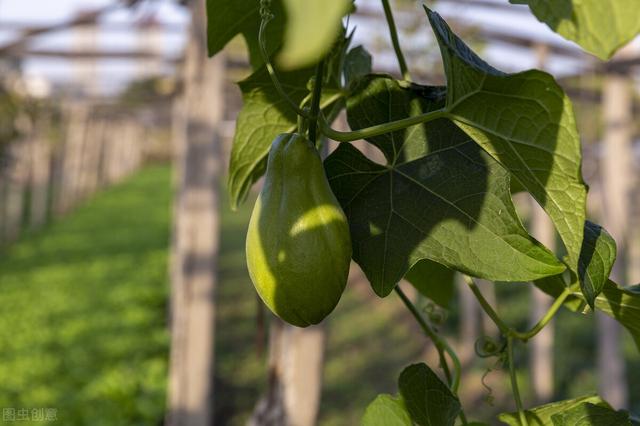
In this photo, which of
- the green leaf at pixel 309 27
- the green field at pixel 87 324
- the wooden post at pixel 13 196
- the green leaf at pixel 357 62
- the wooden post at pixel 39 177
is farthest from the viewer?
the wooden post at pixel 39 177

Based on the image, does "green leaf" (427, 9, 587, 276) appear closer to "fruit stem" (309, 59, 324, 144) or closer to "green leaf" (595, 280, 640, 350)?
"fruit stem" (309, 59, 324, 144)

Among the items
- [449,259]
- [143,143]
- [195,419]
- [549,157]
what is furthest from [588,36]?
[143,143]

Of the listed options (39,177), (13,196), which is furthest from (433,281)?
(39,177)

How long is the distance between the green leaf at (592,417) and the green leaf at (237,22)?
344 mm

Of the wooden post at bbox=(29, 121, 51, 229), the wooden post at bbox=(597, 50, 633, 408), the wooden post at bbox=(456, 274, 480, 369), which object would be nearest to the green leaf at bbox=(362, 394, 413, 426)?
the wooden post at bbox=(597, 50, 633, 408)

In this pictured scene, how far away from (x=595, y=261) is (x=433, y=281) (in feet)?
0.79

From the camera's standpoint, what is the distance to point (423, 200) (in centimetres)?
51

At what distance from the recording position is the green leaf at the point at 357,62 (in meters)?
0.65

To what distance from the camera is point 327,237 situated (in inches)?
16.6

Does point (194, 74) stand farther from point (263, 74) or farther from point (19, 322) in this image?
point (19, 322)

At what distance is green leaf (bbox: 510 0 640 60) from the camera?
0.96 ft

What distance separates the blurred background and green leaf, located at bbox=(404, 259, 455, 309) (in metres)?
0.04

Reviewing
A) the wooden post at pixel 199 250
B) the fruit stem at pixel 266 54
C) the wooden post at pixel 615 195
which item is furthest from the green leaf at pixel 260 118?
the wooden post at pixel 615 195

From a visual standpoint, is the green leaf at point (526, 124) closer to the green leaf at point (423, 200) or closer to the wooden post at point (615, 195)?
the green leaf at point (423, 200)
